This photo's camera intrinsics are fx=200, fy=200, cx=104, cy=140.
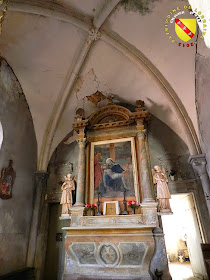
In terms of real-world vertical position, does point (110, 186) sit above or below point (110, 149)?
below

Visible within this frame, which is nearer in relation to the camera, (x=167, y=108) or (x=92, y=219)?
(x=92, y=219)

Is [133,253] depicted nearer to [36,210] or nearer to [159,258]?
[159,258]

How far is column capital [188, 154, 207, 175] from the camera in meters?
6.17

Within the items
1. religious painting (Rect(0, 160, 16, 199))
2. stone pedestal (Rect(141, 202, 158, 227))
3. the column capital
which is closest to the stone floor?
stone pedestal (Rect(141, 202, 158, 227))

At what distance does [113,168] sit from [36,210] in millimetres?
3146

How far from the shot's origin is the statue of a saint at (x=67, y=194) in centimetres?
647

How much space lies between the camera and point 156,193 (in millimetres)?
6414

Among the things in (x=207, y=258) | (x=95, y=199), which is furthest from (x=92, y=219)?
(x=207, y=258)

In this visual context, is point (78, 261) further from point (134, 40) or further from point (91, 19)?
point (91, 19)

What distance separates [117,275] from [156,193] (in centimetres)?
256

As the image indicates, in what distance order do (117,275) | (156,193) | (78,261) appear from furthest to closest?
1. (156,193)
2. (78,261)
3. (117,275)

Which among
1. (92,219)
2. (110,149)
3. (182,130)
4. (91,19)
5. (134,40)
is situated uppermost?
(91,19)

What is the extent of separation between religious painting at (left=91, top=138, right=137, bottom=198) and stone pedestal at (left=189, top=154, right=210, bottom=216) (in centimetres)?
189

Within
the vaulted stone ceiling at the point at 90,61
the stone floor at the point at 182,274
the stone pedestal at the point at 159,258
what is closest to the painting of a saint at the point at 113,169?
the stone pedestal at the point at 159,258
